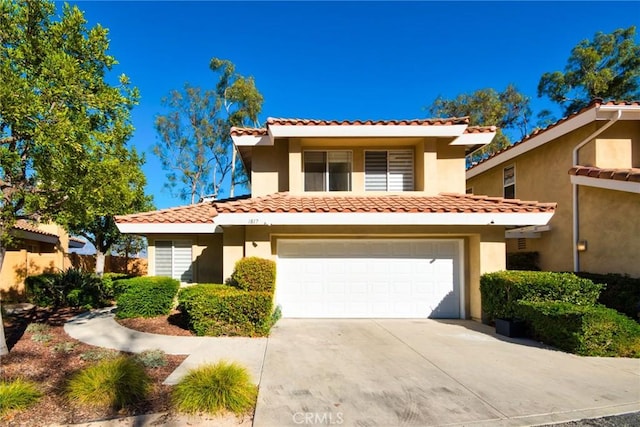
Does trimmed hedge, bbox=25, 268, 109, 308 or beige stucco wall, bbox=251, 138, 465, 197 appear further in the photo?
trimmed hedge, bbox=25, 268, 109, 308

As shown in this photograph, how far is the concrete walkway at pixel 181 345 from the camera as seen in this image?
5.96m

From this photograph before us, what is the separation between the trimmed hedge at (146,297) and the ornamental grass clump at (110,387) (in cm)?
508

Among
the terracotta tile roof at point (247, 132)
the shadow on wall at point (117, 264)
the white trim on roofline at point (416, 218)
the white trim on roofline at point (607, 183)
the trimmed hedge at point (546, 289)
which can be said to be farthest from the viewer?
the shadow on wall at point (117, 264)

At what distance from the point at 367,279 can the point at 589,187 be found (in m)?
7.24

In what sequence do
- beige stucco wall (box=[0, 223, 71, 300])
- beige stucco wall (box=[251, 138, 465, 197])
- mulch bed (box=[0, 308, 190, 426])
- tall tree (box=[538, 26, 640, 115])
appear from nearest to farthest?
mulch bed (box=[0, 308, 190, 426])
beige stucco wall (box=[251, 138, 465, 197])
beige stucco wall (box=[0, 223, 71, 300])
tall tree (box=[538, 26, 640, 115])

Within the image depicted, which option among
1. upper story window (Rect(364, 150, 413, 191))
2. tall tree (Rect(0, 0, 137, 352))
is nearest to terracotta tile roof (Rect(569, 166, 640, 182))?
upper story window (Rect(364, 150, 413, 191))

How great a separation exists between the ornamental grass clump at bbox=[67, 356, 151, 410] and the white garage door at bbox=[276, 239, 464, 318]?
558cm

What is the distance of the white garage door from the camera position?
1008 centimetres

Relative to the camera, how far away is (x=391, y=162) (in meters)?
11.7

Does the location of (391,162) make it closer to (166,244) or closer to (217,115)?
(166,244)

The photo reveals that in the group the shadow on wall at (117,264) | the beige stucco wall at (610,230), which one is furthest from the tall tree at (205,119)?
the beige stucco wall at (610,230)

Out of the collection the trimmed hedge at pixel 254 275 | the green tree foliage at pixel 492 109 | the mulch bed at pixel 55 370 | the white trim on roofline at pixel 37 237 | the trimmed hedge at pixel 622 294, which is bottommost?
the mulch bed at pixel 55 370

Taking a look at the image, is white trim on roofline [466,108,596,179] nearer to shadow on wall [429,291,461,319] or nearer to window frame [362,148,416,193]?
window frame [362,148,416,193]

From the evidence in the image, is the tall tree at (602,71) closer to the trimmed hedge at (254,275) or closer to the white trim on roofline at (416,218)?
the white trim on roofline at (416,218)
